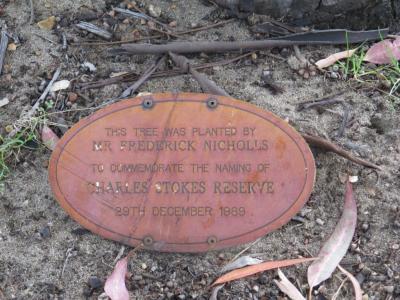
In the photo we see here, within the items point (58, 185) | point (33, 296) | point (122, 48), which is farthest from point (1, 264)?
point (122, 48)

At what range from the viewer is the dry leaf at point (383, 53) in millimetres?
2645

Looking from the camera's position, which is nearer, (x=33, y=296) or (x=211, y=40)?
(x=33, y=296)

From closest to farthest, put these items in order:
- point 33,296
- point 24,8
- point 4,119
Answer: point 33,296, point 4,119, point 24,8

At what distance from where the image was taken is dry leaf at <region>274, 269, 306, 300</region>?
2.27 metres

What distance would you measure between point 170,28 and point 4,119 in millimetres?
792

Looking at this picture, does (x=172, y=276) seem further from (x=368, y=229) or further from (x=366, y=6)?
(x=366, y=6)

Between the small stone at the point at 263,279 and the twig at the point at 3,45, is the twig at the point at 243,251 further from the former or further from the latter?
the twig at the point at 3,45

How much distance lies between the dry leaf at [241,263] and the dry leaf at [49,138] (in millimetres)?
821

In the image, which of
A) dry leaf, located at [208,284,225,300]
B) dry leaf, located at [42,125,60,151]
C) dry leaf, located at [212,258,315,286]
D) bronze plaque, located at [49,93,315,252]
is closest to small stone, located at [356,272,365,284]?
dry leaf, located at [212,258,315,286]

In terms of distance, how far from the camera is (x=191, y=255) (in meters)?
2.36

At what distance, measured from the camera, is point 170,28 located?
2758 millimetres

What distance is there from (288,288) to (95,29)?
135cm

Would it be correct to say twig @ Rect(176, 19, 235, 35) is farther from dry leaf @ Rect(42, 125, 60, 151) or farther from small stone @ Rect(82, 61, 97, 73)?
dry leaf @ Rect(42, 125, 60, 151)

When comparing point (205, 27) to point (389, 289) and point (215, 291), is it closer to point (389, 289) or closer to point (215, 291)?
point (215, 291)
